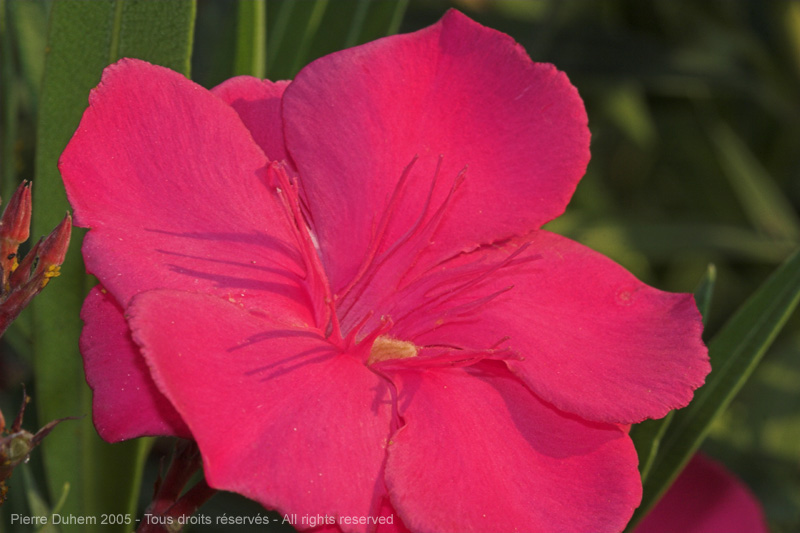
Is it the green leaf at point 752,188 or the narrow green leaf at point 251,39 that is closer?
the narrow green leaf at point 251,39

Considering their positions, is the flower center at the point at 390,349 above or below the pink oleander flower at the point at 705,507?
above

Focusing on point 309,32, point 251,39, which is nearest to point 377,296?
point 251,39

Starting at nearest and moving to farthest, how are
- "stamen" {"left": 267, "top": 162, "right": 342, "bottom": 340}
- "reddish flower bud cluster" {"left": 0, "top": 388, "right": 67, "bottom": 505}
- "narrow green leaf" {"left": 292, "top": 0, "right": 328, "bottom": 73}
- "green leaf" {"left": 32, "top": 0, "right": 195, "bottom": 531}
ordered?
"reddish flower bud cluster" {"left": 0, "top": 388, "right": 67, "bottom": 505}, "stamen" {"left": 267, "top": 162, "right": 342, "bottom": 340}, "green leaf" {"left": 32, "top": 0, "right": 195, "bottom": 531}, "narrow green leaf" {"left": 292, "top": 0, "right": 328, "bottom": 73}

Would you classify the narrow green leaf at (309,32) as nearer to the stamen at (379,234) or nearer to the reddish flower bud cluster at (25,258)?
the stamen at (379,234)

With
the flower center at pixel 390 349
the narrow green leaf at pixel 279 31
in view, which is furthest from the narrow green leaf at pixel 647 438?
the narrow green leaf at pixel 279 31

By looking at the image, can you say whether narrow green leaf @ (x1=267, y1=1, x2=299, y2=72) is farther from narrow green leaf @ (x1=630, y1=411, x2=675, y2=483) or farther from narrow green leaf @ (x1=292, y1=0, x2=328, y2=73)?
narrow green leaf @ (x1=630, y1=411, x2=675, y2=483)

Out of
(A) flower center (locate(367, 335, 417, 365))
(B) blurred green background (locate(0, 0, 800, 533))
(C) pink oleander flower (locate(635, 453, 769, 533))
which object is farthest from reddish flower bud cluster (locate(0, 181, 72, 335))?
(C) pink oleander flower (locate(635, 453, 769, 533))
